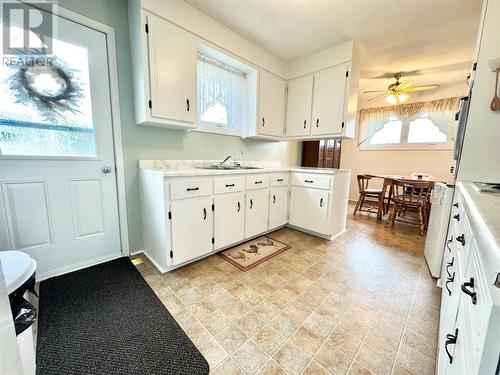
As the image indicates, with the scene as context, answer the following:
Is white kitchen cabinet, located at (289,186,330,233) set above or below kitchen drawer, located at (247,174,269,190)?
below

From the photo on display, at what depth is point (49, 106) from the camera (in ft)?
5.29

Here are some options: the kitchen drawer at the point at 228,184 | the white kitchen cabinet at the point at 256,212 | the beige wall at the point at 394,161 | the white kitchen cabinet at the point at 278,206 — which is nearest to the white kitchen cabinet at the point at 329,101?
the white kitchen cabinet at the point at 278,206

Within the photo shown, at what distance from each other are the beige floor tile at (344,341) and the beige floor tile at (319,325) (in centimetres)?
3

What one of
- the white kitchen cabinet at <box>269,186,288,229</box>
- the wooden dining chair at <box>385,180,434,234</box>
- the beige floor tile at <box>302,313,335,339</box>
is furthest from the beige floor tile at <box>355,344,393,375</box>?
the wooden dining chair at <box>385,180,434,234</box>

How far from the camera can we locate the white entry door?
4.93 feet

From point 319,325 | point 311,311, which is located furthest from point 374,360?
point 311,311

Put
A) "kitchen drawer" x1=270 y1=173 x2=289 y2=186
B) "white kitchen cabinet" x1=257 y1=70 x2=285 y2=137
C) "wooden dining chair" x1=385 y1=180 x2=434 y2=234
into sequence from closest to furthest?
1. "kitchen drawer" x1=270 y1=173 x2=289 y2=186
2. "white kitchen cabinet" x1=257 y1=70 x2=285 y2=137
3. "wooden dining chair" x1=385 y1=180 x2=434 y2=234

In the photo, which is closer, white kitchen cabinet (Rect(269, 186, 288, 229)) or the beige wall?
white kitchen cabinet (Rect(269, 186, 288, 229))

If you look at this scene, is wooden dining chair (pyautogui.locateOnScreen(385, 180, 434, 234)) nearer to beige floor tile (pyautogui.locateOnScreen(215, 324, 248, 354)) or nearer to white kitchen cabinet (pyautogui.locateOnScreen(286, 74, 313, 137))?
white kitchen cabinet (pyautogui.locateOnScreen(286, 74, 313, 137))

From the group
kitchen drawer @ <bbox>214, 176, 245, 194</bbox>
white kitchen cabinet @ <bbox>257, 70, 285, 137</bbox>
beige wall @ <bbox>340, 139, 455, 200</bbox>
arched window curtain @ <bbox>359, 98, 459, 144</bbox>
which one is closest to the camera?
kitchen drawer @ <bbox>214, 176, 245, 194</bbox>

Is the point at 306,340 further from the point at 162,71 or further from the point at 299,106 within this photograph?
the point at 299,106

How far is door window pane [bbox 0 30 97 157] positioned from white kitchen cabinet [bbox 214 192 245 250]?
1232mm

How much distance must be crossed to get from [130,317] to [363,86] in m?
4.65

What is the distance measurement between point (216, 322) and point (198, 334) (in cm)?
13
